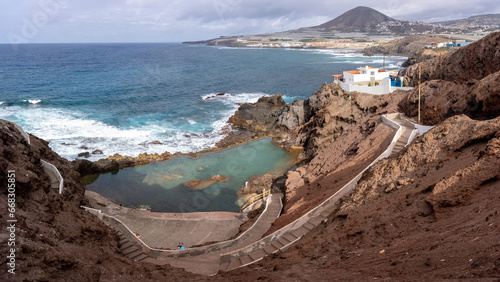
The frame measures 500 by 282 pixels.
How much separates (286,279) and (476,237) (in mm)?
4605

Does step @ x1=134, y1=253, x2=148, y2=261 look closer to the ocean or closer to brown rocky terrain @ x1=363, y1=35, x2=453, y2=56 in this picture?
the ocean

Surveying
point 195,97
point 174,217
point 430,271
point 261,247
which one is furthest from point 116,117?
point 430,271

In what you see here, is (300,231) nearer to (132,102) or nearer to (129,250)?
(129,250)

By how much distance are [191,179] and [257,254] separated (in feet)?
53.3

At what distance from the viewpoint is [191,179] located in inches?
1176

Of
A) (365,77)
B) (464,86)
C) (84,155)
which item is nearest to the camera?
(464,86)

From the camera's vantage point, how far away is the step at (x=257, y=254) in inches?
567

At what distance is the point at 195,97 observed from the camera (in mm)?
66375

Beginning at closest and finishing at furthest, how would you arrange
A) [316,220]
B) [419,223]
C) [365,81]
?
[419,223]
[316,220]
[365,81]

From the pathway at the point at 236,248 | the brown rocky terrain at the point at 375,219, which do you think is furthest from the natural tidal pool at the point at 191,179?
the pathway at the point at 236,248

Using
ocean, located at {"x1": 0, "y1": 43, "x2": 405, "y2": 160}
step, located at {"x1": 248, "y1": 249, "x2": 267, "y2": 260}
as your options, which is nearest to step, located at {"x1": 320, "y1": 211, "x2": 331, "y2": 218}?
step, located at {"x1": 248, "y1": 249, "x2": 267, "y2": 260}

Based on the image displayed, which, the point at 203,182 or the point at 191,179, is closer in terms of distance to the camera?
the point at 203,182

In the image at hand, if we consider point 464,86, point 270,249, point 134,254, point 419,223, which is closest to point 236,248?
point 270,249

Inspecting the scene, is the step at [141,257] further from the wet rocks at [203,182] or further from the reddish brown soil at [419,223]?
the wet rocks at [203,182]
